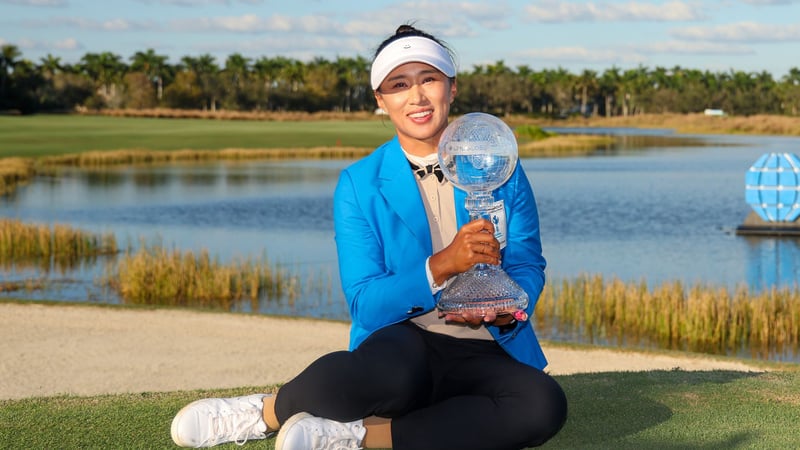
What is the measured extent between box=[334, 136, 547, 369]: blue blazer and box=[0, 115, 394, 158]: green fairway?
61.5m

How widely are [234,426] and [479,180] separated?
1.55m

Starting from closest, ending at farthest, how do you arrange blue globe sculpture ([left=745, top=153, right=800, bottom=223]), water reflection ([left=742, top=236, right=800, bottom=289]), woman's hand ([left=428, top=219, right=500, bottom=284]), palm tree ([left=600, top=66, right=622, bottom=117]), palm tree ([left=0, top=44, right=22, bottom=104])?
woman's hand ([left=428, top=219, right=500, bottom=284])
water reflection ([left=742, top=236, right=800, bottom=289])
blue globe sculpture ([left=745, top=153, right=800, bottom=223])
palm tree ([left=0, top=44, right=22, bottom=104])
palm tree ([left=600, top=66, right=622, bottom=117])

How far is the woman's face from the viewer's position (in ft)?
16.3

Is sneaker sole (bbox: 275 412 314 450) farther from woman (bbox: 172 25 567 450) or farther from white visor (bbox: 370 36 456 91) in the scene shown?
white visor (bbox: 370 36 456 91)

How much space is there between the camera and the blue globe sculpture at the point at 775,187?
93.4 ft

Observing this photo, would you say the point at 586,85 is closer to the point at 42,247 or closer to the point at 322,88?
the point at 322,88

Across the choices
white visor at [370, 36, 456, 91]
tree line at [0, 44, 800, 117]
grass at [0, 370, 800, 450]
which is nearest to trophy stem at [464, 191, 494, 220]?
white visor at [370, 36, 456, 91]

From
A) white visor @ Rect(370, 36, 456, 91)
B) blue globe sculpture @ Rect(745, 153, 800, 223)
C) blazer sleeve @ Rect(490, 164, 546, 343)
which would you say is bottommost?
blue globe sculpture @ Rect(745, 153, 800, 223)

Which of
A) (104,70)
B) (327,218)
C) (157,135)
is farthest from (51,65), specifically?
(327,218)

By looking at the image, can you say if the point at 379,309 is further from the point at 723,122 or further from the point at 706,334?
the point at 723,122

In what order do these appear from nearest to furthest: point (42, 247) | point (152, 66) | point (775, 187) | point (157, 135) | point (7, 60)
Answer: point (42, 247) → point (775, 187) → point (157, 135) → point (7, 60) → point (152, 66)

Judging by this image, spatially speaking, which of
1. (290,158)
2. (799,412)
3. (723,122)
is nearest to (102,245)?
(799,412)

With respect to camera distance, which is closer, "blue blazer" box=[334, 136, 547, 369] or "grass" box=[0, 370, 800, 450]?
"blue blazer" box=[334, 136, 547, 369]

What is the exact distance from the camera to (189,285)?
17.3 meters
